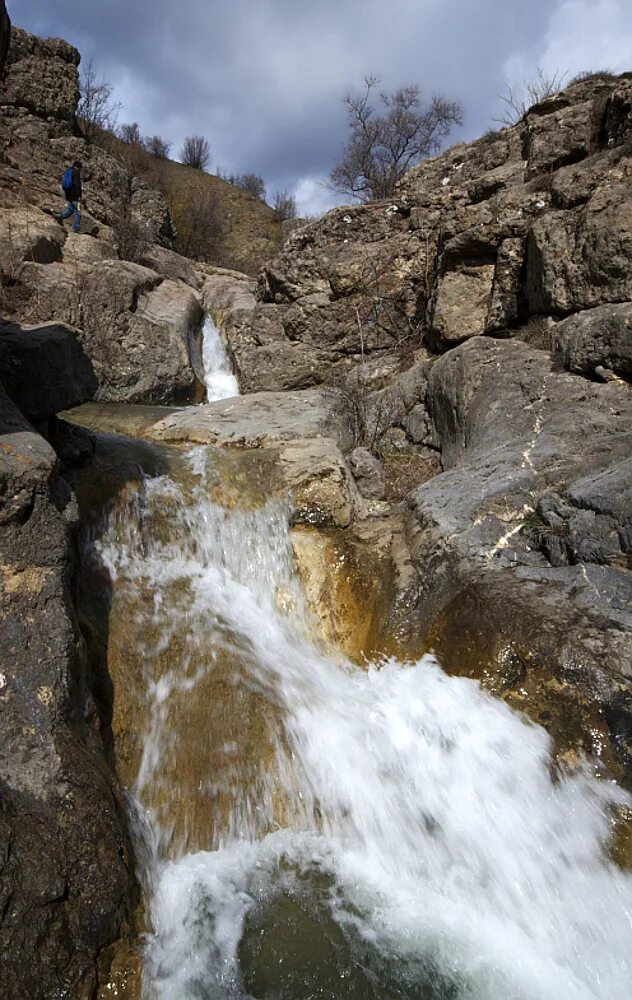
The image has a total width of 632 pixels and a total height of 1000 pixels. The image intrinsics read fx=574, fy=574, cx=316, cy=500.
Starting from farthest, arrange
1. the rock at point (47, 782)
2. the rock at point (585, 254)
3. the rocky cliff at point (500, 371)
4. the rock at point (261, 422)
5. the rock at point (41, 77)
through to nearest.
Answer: the rock at point (41, 77) → the rock at point (261, 422) → the rock at point (585, 254) → the rocky cliff at point (500, 371) → the rock at point (47, 782)

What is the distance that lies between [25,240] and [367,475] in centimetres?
833

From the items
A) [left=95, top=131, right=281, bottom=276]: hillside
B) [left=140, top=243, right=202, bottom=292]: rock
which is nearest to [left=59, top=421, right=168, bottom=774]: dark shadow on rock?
[left=140, top=243, right=202, bottom=292]: rock

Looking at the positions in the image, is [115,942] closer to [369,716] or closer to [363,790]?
[363,790]

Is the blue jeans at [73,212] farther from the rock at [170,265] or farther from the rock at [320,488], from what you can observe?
the rock at [320,488]

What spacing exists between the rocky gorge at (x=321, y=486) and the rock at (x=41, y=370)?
1.0 inches

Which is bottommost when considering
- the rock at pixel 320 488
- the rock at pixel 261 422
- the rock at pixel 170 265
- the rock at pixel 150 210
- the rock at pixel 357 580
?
the rock at pixel 357 580

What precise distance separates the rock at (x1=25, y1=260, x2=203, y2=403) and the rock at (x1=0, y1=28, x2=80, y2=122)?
23.2 ft

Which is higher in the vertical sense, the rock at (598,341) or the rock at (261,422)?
the rock at (598,341)

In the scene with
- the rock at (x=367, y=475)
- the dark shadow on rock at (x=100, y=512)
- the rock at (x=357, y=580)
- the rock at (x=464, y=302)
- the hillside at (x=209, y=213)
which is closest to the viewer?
the dark shadow on rock at (x=100, y=512)

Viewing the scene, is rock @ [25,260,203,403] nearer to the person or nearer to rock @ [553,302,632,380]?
the person

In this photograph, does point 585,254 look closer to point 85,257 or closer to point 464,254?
point 464,254

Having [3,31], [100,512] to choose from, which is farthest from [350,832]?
[3,31]

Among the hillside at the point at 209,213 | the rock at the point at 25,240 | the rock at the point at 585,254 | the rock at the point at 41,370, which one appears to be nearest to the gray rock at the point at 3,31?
the rock at the point at 41,370

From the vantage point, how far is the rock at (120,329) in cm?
1014
